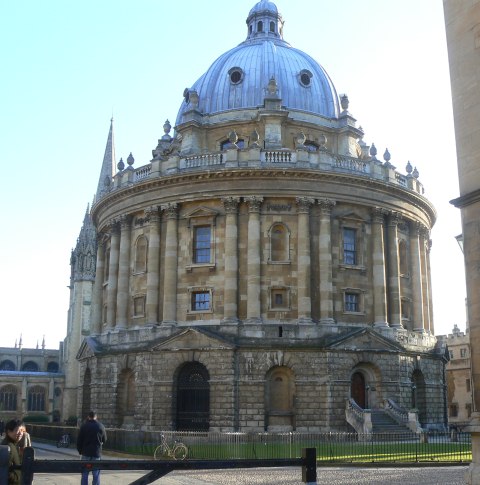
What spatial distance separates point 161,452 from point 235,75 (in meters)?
31.9

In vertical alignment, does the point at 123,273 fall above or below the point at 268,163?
below

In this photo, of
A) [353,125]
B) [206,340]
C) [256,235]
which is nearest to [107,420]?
[206,340]

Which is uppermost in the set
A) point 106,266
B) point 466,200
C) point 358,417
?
point 106,266

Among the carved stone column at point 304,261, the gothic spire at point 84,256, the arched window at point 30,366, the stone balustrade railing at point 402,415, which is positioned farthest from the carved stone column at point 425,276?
the arched window at point 30,366

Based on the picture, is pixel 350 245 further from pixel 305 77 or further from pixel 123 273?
pixel 123 273

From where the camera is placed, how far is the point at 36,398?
100 m

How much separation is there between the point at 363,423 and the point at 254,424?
19.8ft

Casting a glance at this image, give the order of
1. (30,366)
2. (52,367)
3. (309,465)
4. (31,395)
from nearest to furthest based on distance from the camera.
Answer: (309,465)
(31,395)
(30,366)
(52,367)

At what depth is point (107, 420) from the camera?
4316cm

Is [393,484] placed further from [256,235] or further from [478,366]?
[256,235]

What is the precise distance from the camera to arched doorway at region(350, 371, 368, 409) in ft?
134

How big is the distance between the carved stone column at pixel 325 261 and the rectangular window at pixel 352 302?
1788 mm

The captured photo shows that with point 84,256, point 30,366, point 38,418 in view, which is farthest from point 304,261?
point 30,366

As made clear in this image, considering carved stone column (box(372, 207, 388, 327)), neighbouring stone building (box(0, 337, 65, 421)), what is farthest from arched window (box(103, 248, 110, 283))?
neighbouring stone building (box(0, 337, 65, 421))
